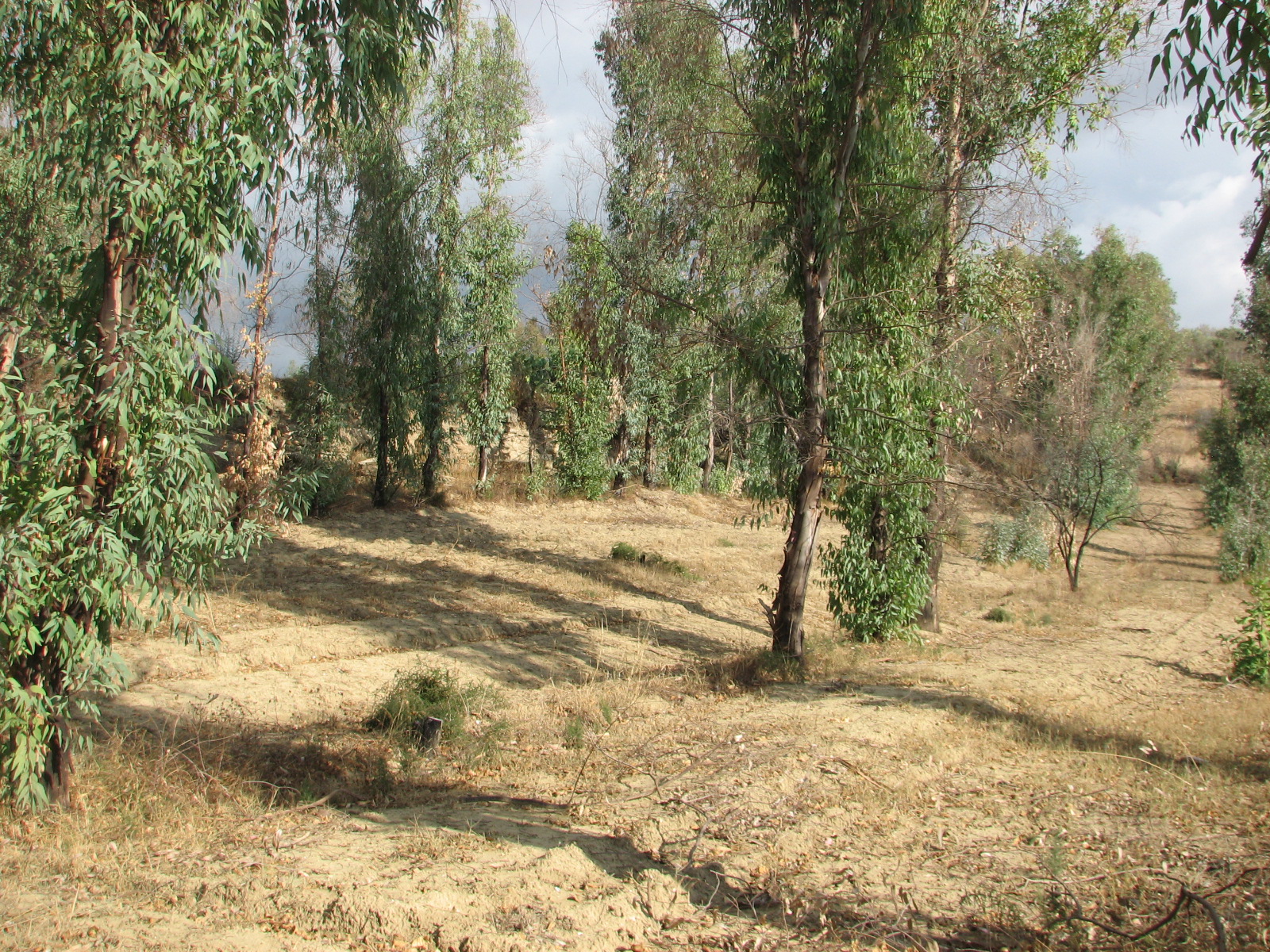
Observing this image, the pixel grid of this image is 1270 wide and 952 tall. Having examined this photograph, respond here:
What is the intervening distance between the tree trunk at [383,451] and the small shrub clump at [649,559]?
598cm

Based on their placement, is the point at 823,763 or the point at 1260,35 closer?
the point at 1260,35

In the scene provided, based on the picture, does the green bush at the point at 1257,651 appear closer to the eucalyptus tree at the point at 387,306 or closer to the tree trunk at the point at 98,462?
the tree trunk at the point at 98,462

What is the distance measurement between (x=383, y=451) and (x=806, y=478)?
43.6ft

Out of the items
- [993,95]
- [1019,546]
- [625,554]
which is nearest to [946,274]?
[993,95]

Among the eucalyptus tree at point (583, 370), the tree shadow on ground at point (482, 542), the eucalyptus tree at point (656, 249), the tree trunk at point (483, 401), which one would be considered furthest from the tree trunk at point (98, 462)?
the eucalyptus tree at point (583, 370)

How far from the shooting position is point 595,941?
423cm

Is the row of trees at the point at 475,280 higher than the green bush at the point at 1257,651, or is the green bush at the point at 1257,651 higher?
the row of trees at the point at 475,280

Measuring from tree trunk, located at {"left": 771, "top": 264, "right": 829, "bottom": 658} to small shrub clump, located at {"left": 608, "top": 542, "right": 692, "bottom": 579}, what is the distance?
718 cm

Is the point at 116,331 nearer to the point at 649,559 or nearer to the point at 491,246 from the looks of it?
the point at 649,559

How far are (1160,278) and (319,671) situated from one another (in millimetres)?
44341

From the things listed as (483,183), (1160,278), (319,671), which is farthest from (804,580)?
(1160,278)

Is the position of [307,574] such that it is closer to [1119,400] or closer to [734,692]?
[734,692]

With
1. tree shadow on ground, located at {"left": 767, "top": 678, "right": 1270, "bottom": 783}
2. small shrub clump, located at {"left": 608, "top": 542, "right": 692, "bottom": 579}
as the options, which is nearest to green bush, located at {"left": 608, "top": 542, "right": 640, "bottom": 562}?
small shrub clump, located at {"left": 608, "top": 542, "right": 692, "bottom": 579}

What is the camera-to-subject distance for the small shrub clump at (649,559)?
62.1ft
